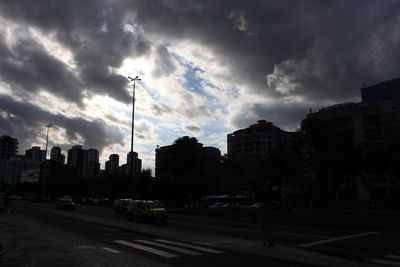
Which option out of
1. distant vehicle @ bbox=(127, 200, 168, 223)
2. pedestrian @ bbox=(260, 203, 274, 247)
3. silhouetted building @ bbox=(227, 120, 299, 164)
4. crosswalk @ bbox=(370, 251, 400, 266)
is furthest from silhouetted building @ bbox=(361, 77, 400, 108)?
crosswalk @ bbox=(370, 251, 400, 266)

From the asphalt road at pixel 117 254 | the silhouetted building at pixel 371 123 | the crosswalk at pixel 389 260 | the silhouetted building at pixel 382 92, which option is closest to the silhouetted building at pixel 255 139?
the silhouetted building at pixel 382 92

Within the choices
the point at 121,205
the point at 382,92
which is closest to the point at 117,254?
the point at 121,205

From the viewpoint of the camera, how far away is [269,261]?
407 inches

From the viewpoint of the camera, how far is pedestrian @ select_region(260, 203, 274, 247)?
13.0 m

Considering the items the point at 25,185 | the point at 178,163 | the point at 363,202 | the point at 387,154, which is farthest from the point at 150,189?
the point at 25,185

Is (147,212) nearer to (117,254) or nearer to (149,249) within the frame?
(149,249)

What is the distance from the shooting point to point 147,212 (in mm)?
26141

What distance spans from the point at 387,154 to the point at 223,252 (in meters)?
38.9

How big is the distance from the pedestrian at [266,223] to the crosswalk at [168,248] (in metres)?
1.94

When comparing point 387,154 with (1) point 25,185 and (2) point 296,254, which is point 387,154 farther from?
(1) point 25,185

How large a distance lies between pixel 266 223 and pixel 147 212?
47.8 ft

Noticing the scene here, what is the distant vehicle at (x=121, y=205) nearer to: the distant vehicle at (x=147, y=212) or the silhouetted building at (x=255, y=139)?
the distant vehicle at (x=147, y=212)

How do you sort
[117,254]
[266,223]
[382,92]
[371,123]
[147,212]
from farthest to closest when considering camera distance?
[382,92] → [371,123] → [147,212] → [266,223] → [117,254]

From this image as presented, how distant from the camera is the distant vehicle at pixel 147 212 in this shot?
2592cm
